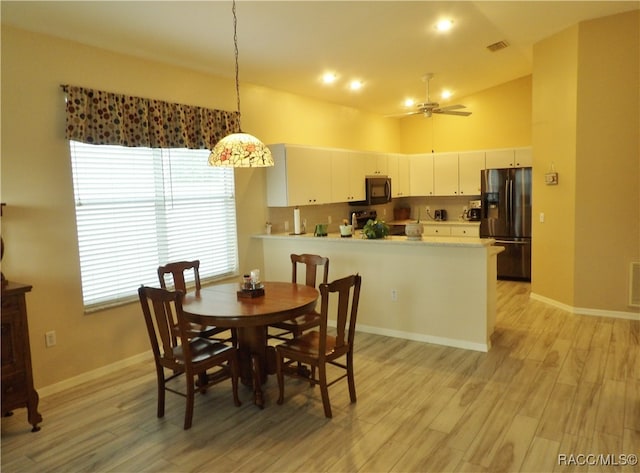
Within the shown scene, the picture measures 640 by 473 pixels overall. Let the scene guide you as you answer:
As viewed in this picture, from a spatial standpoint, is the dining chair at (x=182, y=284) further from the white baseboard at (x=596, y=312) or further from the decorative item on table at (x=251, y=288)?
the white baseboard at (x=596, y=312)

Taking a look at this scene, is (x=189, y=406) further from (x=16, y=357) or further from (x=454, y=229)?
(x=454, y=229)

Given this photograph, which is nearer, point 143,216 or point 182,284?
point 182,284

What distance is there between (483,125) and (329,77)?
3477mm

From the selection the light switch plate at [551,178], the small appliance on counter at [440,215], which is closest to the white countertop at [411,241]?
the light switch plate at [551,178]

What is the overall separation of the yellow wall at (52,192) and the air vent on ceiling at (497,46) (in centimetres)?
361

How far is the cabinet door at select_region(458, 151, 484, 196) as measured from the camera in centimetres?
733

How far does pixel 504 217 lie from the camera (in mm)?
6848

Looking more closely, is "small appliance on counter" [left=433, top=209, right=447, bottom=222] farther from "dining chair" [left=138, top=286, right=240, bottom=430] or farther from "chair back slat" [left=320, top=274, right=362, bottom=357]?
"dining chair" [left=138, top=286, right=240, bottom=430]

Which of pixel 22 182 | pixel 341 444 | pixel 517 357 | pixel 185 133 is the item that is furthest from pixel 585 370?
pixel 22 182

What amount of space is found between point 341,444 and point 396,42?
388 cm

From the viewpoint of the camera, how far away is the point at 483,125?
7.66 metres

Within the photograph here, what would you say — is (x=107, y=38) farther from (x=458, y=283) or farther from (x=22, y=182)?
(x=458, y=283)

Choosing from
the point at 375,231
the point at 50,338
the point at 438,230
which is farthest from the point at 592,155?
the point at 50,338

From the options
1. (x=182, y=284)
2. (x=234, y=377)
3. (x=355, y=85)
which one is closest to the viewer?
(x=234, y=377)
